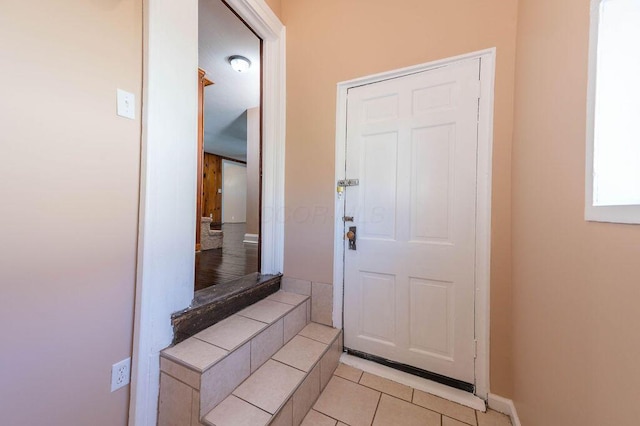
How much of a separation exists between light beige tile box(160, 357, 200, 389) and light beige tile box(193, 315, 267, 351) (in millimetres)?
157

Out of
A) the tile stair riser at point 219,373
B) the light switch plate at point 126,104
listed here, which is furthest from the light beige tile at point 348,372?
the light switch plate at point 126,104

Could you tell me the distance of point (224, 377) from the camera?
41.9 inches

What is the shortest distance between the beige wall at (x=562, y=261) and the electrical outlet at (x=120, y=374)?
5.42ft

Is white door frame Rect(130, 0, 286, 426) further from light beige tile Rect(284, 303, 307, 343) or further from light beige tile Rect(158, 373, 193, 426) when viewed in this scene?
light beige tile Rect(284, 303, 307, 343)

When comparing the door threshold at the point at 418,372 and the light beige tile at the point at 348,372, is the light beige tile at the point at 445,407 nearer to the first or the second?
the door threshold at the point at 418,372

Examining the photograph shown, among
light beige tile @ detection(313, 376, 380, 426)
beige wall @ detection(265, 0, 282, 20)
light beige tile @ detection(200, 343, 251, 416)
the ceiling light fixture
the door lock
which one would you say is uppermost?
the ceiling light fixture

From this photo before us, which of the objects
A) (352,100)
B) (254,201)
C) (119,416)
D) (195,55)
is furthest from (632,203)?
(254,201)

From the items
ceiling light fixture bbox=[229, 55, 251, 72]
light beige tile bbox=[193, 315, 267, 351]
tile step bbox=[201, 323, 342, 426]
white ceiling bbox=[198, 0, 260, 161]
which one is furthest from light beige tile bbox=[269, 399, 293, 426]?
ceiling light fixture bbox=[229, 55, 251, 72]

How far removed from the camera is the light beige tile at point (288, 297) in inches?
66.8

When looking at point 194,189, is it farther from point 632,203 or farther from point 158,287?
point 632,203

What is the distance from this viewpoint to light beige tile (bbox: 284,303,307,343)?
59.9 inches

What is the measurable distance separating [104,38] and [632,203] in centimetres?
183

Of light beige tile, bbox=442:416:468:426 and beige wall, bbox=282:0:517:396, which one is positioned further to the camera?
beige wall, bbox=282:0:517:396

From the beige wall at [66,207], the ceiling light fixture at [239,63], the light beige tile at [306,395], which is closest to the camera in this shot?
the beige wall at [66,207]
